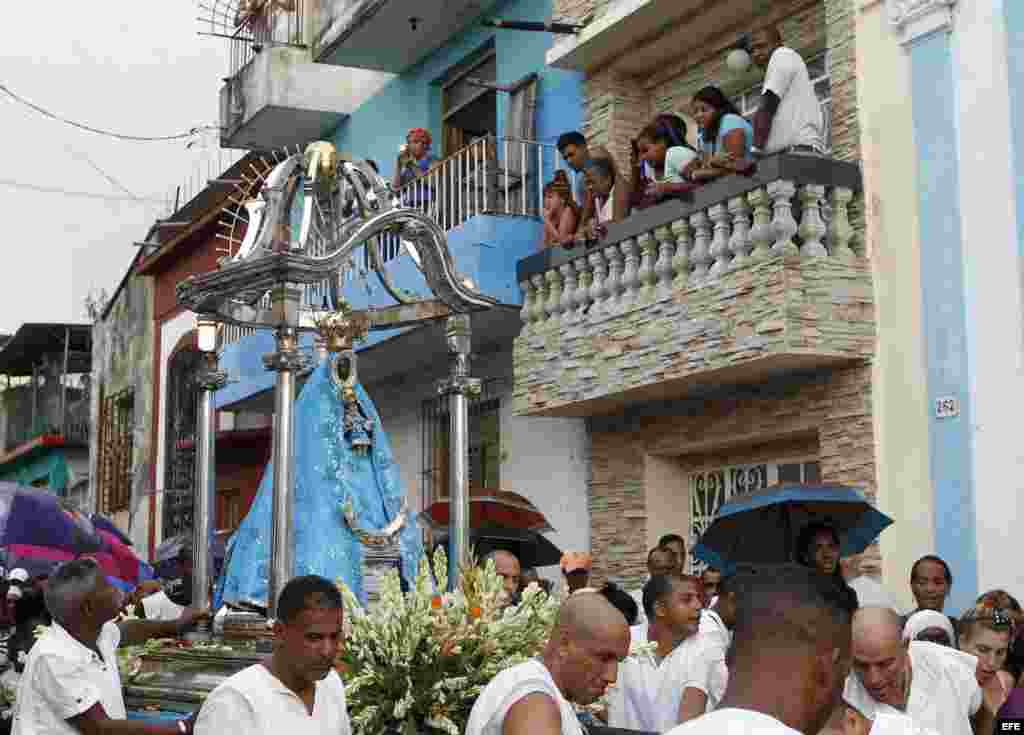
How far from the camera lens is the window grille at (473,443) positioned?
50.6 feet

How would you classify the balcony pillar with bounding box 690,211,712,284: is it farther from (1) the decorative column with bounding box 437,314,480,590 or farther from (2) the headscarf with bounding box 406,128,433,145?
(2) the headscarf with bounding box 406,128,433,145

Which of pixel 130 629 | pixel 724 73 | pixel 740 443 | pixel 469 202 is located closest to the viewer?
pixel 130 629


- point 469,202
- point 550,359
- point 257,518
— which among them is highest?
point 469,202

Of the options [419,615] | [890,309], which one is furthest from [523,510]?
[419,615]

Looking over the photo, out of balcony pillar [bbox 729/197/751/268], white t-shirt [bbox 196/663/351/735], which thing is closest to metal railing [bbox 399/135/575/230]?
balcony pillar [bbox 729/197/751/268]

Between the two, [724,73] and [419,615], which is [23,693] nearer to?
[419,615]

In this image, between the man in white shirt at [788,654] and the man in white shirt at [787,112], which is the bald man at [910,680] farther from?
the man in white shirt at [787,112]

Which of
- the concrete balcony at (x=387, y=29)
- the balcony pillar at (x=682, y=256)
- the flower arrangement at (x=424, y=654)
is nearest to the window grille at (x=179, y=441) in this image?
the concrete balcony at (x=387, y=29)

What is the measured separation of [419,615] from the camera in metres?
5.34

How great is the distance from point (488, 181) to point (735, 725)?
11.6m

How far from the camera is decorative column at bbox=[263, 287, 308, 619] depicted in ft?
23.9

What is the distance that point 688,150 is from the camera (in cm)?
1206

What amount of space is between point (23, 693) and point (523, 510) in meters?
6.88

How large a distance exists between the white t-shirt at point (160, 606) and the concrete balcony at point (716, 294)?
3558mm
